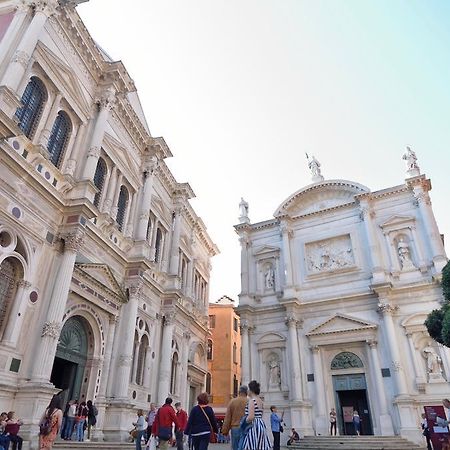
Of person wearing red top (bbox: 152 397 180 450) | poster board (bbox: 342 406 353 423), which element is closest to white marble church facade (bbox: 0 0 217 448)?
person wearing red top (bbox: 152 397 180 450)

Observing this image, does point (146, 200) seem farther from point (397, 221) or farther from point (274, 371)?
point (397, 221)

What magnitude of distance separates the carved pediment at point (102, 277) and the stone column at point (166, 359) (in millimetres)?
4073

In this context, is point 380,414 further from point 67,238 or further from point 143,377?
point 67,238

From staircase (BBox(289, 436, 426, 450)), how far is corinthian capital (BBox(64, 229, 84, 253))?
1232 cm

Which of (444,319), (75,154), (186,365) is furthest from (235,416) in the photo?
(186,365)

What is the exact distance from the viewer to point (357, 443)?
648 inches

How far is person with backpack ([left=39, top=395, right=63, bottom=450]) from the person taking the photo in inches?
251

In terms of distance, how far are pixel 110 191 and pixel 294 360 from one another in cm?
1284

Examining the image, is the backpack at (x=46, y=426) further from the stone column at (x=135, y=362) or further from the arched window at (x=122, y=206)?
the arched window at (x=122, y=206)

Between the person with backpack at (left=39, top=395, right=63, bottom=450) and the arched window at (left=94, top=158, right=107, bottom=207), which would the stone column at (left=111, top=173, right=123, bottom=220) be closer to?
the arched window at (left=94, top=158, right=107, bottom=207)

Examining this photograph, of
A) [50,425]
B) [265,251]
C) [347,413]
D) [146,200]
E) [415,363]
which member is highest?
[265,251]

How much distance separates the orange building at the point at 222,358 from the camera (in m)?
32.1

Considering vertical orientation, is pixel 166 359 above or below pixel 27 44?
below

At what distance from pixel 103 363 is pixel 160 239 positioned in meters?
8.59
